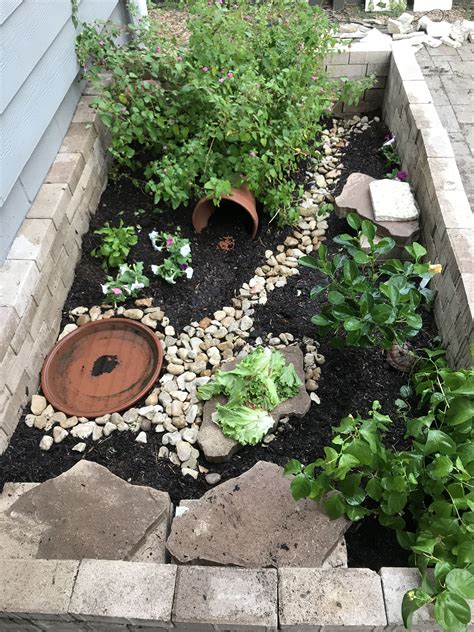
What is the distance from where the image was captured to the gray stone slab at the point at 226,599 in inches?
65.5

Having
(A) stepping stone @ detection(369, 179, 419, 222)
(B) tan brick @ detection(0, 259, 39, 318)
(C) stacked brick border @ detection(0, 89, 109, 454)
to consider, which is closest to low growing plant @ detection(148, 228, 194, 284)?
Answer: (C) stacked brick border @ detection(0, 89, 109, 454)

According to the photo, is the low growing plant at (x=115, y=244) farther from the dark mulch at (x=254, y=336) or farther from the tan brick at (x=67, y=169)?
the tan brick at (x=67, y=169)

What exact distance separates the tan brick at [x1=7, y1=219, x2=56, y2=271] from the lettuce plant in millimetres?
1029

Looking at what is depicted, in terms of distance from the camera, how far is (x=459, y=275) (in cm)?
246

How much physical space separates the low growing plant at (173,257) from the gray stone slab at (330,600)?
1.73m

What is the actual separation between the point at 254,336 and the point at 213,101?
1270 millimetres

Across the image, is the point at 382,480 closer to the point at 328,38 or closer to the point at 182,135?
the point at 182,135

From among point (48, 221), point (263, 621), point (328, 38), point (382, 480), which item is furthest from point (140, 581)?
point (328, 38)

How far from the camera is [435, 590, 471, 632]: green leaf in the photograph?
1.49 m

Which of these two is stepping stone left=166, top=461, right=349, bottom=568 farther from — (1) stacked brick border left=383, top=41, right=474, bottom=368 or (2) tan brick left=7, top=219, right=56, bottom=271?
(2) tan brick left=7, top=219, right=56, bottom=271

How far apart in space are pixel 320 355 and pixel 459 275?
0.76 m

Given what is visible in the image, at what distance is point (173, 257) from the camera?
308 cm

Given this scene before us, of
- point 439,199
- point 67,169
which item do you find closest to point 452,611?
point 439,199

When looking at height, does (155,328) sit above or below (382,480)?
below
